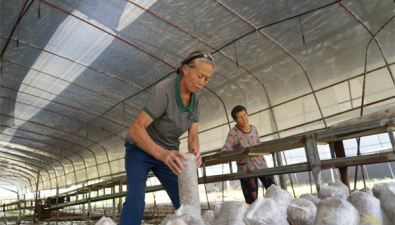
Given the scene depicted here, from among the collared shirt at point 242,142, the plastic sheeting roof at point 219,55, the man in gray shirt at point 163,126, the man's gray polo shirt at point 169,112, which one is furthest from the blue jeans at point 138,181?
the plastic sheeting roof at point 219,55

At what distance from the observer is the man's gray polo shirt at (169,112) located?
180 centimetres

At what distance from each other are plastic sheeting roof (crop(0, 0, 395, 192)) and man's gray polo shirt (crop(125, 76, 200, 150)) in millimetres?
3721

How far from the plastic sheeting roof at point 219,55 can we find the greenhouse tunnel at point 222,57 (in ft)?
0.08

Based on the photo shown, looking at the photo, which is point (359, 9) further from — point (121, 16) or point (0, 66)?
point (0, 66)

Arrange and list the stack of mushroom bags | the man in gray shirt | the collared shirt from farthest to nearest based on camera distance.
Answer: the collared shirt, the man in gray shirt, the stack of mushroom bags

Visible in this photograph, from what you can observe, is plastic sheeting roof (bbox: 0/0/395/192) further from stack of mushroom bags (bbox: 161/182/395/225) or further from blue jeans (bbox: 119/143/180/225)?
stack of mushroom bags (bbox: 161/182/395/225)

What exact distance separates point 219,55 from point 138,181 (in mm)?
6324

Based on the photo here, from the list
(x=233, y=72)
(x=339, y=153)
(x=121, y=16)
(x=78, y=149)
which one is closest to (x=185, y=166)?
(x=339, y=153)

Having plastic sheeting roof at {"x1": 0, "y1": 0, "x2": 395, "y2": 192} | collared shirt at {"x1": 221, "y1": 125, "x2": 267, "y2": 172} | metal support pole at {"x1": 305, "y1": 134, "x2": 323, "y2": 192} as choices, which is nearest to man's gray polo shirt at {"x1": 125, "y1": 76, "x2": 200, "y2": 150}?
metal support pole at {"x1": 305, "y1": 134, "x2": 323, "y2": 192}

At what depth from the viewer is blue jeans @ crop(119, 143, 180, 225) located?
178cm

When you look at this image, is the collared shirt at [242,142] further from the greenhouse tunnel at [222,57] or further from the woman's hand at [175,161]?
the woman's hand at [175,161]

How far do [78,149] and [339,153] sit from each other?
16.6m

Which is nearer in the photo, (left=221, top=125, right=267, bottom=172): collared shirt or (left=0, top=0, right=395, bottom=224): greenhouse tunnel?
(left=221, top=125, right=267, bottom=172): collared shirt

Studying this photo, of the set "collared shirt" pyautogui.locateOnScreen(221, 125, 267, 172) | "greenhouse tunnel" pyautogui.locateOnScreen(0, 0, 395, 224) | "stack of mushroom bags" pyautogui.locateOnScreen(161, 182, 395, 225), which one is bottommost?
"stack of mushroom bags" pyautogui.locateOnScreen(161, 182, 395, 225)
